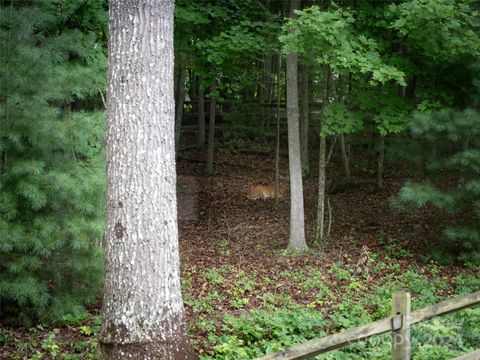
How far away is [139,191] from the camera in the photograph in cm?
544

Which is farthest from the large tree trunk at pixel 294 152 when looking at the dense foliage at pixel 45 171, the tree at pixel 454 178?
the dense foliage at pixel 45 171

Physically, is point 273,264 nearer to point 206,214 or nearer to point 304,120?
point 206,214

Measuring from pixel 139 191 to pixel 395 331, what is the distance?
2753 millimetres

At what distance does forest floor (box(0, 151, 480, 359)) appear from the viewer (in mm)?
6984

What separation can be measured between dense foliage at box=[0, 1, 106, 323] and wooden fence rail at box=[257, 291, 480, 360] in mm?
3910

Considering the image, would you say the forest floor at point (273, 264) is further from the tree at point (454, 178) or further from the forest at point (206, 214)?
the tree at point (454, 178)

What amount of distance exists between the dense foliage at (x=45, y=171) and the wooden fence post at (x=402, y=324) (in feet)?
13.4

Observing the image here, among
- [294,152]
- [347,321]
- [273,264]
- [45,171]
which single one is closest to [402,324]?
[347,321]

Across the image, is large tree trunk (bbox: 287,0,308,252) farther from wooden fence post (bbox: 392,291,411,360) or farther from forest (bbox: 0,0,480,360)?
wooden fence post (bbox: 392,291,411,360)

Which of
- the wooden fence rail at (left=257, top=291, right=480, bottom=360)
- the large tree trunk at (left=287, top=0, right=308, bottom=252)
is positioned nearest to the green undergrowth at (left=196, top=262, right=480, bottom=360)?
the wooden fence rail at (left=257, top=291, right=480, bottom=360)

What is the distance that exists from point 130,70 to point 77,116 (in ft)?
6.78

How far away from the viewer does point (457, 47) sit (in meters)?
9.81

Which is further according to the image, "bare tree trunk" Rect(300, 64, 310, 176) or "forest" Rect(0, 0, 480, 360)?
"bare tree trunk" Rect(300, 64, 310, 176)

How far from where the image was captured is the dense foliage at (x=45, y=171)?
6.73m
